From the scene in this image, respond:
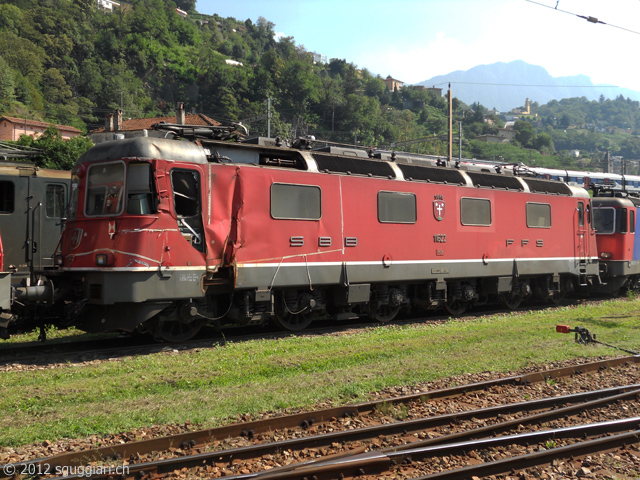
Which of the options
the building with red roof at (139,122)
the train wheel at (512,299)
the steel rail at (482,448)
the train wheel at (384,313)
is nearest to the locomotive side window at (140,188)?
the steel rail at (482,448)

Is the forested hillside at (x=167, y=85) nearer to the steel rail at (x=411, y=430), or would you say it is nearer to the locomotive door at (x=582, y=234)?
the locomotive door at (x=582, y=234)

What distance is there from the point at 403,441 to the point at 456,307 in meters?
10.6

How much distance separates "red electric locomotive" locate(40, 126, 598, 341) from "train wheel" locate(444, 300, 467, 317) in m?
0.04

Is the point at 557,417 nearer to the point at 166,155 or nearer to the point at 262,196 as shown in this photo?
the point at 262,196

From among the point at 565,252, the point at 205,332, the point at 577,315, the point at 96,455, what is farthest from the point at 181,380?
the point at 565,252

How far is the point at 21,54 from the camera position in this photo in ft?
332

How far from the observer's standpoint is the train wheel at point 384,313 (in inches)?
571

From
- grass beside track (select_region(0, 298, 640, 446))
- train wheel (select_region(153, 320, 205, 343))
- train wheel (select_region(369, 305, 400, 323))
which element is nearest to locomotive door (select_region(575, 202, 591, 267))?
grass beside track (select_region(0, 298, 640, 446))

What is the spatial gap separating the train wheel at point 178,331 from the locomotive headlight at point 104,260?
1.87m

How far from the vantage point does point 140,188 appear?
10141mm

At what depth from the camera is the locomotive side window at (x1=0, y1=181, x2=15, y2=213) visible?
13172 mm

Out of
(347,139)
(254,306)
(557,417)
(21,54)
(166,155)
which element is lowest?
(557,417)

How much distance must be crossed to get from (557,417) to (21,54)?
11557 cm

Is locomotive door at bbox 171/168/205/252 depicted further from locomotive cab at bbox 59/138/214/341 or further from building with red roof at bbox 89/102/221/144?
building with red roof at bbox 89/102/221/144
